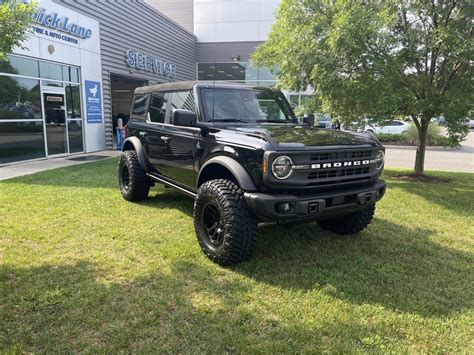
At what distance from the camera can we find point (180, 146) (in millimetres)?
4527

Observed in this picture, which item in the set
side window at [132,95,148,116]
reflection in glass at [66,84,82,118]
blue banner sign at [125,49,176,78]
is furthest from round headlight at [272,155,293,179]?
blue banner sign at [125,49,176,78]

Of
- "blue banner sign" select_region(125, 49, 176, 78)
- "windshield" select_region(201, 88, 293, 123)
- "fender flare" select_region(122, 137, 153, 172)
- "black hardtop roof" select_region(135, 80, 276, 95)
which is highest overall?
"blue banner sign" select_region(125, 49, 176, 78)

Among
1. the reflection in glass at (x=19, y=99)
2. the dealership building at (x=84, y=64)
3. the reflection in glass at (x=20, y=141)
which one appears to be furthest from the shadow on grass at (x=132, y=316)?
the reflection in glass at (x=19, y=99)

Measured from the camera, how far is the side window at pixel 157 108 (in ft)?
16.8

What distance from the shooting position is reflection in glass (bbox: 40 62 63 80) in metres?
10.6

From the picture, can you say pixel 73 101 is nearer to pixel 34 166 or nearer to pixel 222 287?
pixel 34 166

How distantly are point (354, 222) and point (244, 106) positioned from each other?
77.7 inches

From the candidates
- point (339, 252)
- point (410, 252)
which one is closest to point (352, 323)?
point (339, 252)

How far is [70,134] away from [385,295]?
37.4ft

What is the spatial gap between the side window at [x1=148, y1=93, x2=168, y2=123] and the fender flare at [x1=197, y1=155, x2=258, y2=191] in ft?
5.72

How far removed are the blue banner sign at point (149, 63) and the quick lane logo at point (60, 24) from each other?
2.53 metres

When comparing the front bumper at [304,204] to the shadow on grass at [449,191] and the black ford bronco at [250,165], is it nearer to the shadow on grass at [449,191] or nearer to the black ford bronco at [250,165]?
the black ford bronco at [250,165]

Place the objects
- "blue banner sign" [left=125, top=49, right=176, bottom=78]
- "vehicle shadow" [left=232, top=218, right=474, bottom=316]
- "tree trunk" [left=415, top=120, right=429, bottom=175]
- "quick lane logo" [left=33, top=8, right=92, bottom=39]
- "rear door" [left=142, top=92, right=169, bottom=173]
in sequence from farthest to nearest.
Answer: "blue banner sign" [left=125, top=49, right=176, bottom=78], "quick lane logo" [left=33, top=8, right=92, bottom=39], "tree trunk" [left=415, top=120, right=429, bottom=175], "rear door" [left=142, top=92, right=169, bottom=173], "vehicle shadow" [left=232, top=218, right=474, bottom=316]

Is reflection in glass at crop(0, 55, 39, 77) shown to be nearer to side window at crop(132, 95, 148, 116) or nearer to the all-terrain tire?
side window at crop(132, 95, 148, 116)
